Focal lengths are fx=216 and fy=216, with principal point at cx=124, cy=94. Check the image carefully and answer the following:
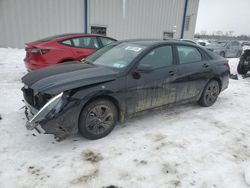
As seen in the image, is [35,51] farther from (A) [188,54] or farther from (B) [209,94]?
(B) [209,94]

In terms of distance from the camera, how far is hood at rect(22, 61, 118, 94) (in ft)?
9.85

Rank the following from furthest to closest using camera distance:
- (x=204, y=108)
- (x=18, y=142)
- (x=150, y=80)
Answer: (x=204, y=108)
(x=150, y=80)
(x=18, y=142)

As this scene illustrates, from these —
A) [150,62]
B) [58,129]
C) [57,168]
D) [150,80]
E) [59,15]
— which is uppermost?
[59,15]

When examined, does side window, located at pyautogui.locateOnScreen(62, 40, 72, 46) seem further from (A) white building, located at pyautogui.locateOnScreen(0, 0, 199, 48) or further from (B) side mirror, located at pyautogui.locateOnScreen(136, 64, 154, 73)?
(A) white building, located at pyautogui.locateOnScreen(0, 0, 199, 48)

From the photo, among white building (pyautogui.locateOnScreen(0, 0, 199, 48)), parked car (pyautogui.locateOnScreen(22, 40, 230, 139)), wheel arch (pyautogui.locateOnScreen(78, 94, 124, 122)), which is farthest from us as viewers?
white building (pyautogui.locateOnScreen(0, 0, 199, 48))

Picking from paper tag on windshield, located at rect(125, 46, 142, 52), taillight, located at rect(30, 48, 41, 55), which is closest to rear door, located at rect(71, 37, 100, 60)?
taillight, located at rect(30, 48, 41, 55)

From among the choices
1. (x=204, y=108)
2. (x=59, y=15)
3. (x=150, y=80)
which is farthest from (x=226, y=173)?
(x=59, y=15)

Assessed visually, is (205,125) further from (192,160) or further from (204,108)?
(192,160)

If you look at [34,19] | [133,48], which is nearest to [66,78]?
[133,48]

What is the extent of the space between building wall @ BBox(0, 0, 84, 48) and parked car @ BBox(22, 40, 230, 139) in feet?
32.5

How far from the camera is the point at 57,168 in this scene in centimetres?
270

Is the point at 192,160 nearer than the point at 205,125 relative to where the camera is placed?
Yes

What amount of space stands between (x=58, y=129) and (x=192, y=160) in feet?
6.20

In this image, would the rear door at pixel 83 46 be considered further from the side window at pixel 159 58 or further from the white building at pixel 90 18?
the white building at pixel 90 18
